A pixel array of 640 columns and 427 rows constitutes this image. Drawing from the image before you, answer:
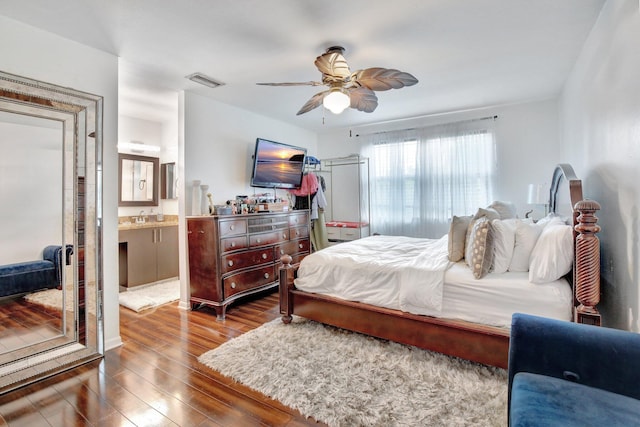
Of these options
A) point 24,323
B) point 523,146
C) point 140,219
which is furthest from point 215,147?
point 523,146

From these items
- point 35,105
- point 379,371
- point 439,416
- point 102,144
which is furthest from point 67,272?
point 439,416

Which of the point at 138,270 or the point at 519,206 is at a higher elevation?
the point at 519,206

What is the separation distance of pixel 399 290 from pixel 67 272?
2.66m

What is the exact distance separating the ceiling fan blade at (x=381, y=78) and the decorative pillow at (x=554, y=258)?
57.8 inches

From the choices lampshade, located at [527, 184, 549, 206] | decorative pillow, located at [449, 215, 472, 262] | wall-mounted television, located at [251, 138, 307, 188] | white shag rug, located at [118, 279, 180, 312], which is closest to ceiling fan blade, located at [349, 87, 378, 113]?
decorative pillow, located at [449, 215, 472, 262]

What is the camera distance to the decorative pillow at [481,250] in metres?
2.16

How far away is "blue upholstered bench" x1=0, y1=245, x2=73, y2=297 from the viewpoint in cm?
227

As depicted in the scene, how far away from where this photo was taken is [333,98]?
98.6 inches

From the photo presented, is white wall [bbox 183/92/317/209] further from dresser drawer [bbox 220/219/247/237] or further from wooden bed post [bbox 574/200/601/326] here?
wooden bed post [bbox 574/200/601/326]

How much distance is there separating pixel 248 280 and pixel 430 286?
2158 mm

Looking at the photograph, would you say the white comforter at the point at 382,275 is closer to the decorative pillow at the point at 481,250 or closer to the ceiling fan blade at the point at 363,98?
the decorative pillow at the point at 481,250

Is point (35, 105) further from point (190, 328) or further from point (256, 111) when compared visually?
point (256, 111)

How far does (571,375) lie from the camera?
4.19 feet

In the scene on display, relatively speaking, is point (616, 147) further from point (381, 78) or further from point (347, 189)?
point (347, 189)
